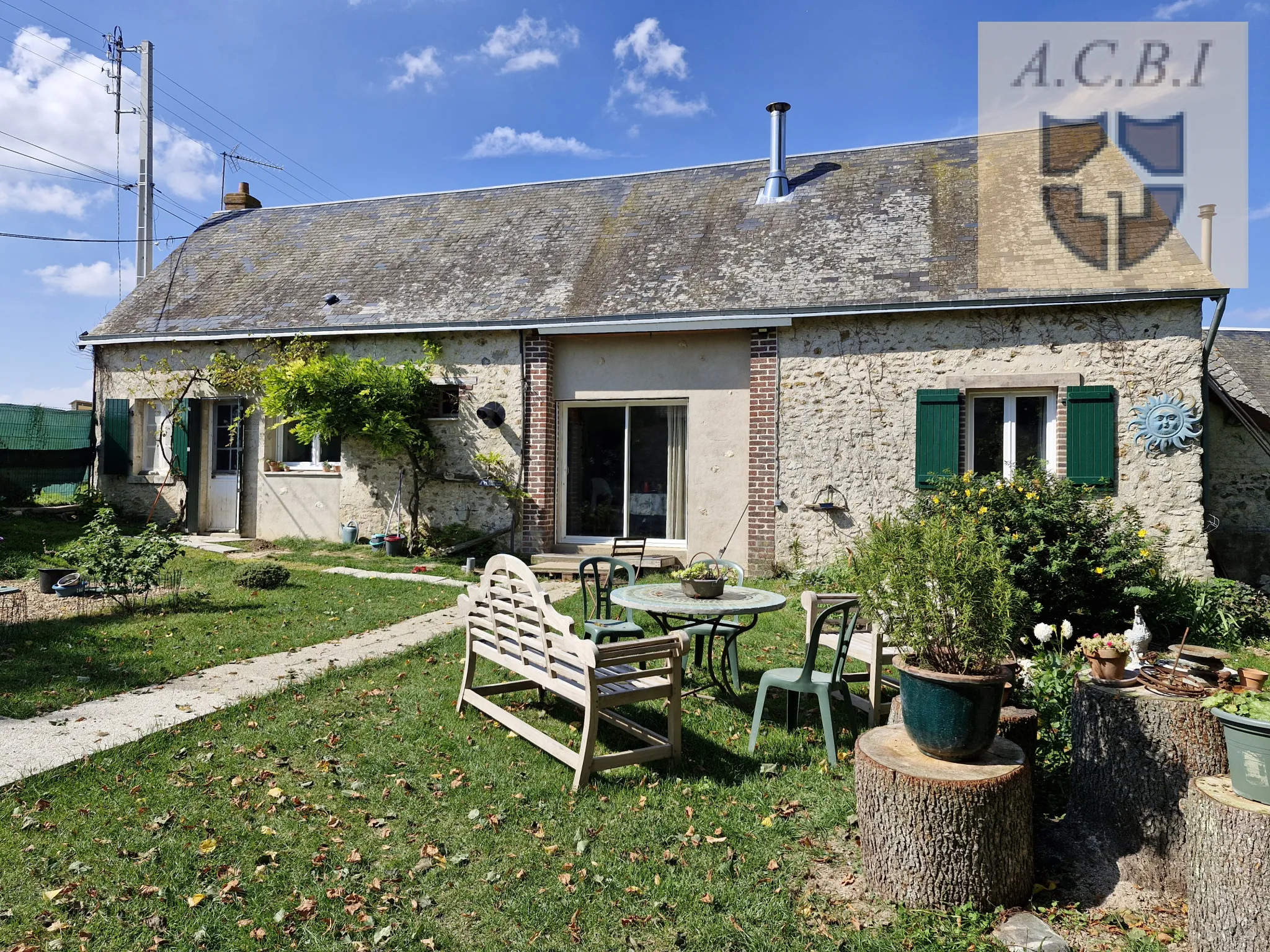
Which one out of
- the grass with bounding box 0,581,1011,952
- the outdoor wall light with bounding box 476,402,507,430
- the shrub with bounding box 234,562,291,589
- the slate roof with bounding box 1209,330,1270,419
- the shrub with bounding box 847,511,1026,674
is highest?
the slate roof with bounding box 1209,330,1270,419

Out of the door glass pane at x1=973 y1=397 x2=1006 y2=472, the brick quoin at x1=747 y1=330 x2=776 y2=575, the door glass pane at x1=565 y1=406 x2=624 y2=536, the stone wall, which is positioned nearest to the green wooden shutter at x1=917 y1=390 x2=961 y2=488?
the stone wall

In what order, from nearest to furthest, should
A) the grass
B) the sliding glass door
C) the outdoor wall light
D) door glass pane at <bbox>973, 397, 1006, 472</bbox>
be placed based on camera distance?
the grass → door glass pane at <bbox>973, 397, 1006, 472</bbox> → the sliding glass door → the outdoor wall light

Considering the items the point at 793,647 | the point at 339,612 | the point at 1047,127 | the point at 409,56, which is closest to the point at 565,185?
the point at 409,56

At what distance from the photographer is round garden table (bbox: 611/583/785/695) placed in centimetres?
499

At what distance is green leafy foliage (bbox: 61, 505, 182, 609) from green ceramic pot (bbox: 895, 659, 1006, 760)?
287 inches

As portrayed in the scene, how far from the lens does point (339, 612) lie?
7.89 meters

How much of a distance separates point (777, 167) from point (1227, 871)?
11383 mm

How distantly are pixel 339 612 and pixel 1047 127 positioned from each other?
1175 centimetres

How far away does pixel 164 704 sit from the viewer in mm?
5043

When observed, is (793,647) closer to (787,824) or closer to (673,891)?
(787,824)

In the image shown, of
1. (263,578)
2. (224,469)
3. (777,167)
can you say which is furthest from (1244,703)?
(224,469)

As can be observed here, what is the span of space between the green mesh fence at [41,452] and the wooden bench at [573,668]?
1198 centimetres

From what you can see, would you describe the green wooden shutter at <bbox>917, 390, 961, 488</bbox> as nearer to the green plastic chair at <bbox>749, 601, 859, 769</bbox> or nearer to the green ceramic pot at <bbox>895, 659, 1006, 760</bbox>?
the green plastic chair at <bbox>749, 601, 859, 769</bbox>

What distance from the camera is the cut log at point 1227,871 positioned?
248 centimetres
